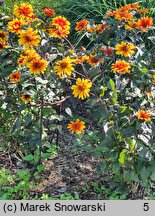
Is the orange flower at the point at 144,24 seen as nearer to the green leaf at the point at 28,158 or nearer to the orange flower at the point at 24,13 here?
the orange flower at the point at 24,13

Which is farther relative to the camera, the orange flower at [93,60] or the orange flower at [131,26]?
the orange flower at [131,26]

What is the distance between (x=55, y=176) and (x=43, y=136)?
334 mm

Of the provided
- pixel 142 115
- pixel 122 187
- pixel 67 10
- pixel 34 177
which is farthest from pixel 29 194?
pixel 67 10

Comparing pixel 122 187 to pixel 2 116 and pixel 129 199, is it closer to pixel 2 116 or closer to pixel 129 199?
pixel 129 199

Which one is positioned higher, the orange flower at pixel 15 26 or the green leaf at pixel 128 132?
the orange flower at pixel 15 26

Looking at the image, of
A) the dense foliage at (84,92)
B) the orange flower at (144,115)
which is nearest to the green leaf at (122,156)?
the dense foliage at (84,92)

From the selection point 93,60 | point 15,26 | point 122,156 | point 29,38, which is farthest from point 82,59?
point 122,156

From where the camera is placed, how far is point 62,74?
8.68 feet

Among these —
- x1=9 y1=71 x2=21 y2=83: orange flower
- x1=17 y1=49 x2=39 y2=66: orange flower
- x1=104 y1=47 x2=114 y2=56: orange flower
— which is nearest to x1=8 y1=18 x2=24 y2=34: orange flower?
x1=17 y1=49 x2=39 y2=66: orange flower

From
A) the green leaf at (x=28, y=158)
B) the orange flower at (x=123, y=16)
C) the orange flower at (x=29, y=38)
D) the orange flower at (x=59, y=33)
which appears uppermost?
the orange flower at (x=123, y=16)

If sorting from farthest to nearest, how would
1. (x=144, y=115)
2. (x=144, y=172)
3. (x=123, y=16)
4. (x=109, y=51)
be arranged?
(x=123, y=16)
(x=109, y=51)
(x=144, y=172)
(x=144, y=115)

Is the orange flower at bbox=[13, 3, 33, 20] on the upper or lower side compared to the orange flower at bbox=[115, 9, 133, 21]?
lower

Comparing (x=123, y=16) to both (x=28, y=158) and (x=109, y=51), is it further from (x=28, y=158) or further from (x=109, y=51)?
(x=28, y=158)

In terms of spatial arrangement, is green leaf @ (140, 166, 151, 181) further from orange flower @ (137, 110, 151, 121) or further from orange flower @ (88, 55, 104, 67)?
orange flower @ (88, 55, 104, 67)
